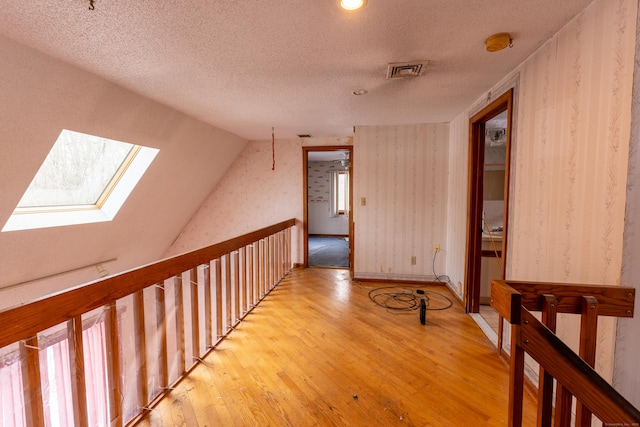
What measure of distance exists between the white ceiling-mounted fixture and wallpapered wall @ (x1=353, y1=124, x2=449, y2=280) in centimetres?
275

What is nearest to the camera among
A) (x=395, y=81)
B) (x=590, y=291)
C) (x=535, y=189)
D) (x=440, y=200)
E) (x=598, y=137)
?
(x=590, y=291)

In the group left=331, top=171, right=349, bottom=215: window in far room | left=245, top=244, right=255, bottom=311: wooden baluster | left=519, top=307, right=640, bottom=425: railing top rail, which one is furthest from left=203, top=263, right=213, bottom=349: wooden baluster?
left=331, top=171, right=349, bottom=215: window in far room

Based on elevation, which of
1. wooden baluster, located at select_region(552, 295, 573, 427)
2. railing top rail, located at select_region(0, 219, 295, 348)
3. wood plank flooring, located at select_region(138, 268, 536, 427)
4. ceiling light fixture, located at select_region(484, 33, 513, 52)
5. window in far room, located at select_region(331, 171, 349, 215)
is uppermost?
ceiling light fixture, located at select_region(484, 33, 513, 52)

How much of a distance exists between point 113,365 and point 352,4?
86.9 inches

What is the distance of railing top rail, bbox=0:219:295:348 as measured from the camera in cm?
103

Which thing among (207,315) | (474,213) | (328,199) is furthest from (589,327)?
(328,199)

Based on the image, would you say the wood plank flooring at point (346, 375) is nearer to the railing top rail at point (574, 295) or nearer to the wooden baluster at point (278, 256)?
the railing top rail at point (574, 295)

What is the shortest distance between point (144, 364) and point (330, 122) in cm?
318

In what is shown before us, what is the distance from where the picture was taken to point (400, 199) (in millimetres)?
4160

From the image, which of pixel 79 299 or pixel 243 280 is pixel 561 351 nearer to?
pixel 79 299

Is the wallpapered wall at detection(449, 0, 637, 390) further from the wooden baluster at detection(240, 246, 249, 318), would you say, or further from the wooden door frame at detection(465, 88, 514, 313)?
the wooden baluster at detection(240, 246, 249, 318)

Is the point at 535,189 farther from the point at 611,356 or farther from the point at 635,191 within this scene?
the point at 611,356

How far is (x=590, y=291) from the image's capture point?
1173 mm

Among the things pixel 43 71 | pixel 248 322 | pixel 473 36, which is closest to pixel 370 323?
pixel 248 322
